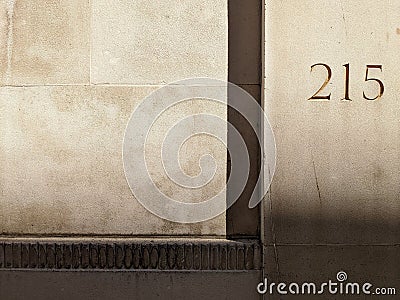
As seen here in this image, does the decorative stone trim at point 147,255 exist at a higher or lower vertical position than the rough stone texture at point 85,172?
lower

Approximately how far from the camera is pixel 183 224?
5.77m

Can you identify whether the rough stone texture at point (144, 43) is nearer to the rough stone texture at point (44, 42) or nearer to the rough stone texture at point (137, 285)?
the rough stone texture at point (44, 42)

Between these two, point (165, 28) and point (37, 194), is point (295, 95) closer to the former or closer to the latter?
point (165, 28)

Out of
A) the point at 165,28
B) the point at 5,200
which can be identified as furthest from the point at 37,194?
the point at 165,28

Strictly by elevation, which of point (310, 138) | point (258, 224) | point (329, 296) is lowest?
point (329, 296)

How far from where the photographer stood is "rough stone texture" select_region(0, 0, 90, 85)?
5797mm

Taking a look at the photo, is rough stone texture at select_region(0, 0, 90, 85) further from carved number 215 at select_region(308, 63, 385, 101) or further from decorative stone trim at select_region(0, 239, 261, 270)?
carved number 215 at select_region(308, 63, 385, 101)

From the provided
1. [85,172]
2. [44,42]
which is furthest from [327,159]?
[44,42]

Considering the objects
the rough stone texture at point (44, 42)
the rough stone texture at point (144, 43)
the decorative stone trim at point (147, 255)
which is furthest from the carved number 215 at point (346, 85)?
the rough stone texture at point (44, 42)

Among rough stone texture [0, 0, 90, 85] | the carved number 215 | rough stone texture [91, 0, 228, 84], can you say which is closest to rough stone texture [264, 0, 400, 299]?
the carved number 215

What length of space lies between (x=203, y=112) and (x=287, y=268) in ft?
4.58

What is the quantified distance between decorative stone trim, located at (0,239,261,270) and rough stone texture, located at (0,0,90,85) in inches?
52.5

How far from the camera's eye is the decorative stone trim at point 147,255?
5.59 metres

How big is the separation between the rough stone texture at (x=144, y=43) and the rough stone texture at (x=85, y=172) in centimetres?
14
